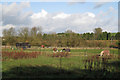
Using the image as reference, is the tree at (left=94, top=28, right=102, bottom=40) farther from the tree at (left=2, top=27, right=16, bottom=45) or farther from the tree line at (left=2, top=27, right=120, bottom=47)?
the tree at (left=2, top=27, right=16, bottom=45)

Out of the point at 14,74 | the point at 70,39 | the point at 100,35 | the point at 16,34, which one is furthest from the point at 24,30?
the point at 14,74

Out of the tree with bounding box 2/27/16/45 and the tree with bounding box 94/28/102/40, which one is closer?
the tree with bounding box 2/27/16/45

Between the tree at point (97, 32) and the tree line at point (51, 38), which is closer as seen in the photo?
the tree line at point (51, 38)

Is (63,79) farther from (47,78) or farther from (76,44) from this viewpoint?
(76,44)

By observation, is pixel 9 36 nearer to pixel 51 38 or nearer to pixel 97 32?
pixel 51 38

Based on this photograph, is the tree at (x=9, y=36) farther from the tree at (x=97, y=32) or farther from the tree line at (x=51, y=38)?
the tree at (x=97, y=32)

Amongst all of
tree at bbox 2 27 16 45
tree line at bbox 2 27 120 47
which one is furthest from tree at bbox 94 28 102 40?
tree at bbox 2 27 16 45

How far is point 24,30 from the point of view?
22.3m

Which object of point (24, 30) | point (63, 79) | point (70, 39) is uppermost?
point (24, 30)

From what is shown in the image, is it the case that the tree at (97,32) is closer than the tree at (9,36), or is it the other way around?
the tree at (9,36)

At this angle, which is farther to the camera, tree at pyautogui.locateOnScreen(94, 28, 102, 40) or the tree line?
tree at pyautogui.locateOnScreen(94, 28, 102, 40)

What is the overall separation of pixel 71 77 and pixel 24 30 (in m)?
18.4

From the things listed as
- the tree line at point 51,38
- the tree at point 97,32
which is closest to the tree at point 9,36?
the tree line at point 51,38

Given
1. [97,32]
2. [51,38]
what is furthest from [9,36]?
[97,32]
